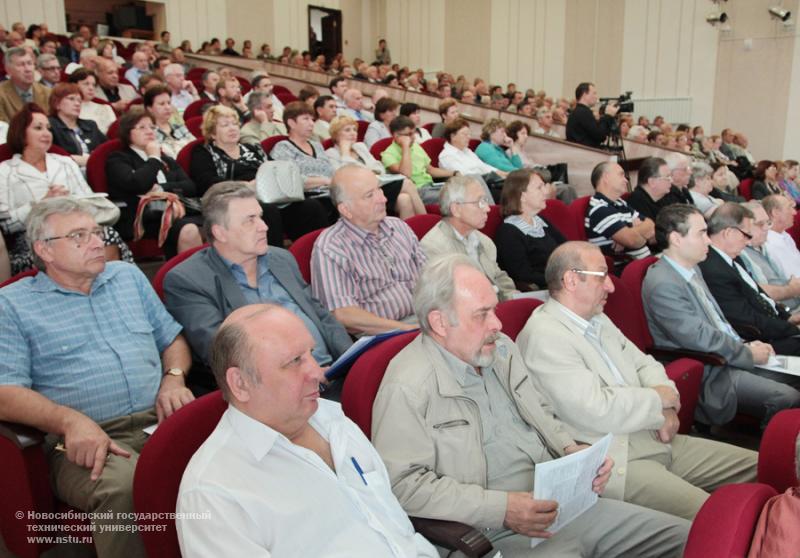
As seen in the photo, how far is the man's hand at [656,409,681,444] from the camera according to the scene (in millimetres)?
2107

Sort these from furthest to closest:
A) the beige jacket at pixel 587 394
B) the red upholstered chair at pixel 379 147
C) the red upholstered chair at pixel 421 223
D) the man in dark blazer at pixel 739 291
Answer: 1. the red upholstered chair at pixel 379 147
2. the red upholstered chair at pixel 421 223
3. the man in dark blazer at pixel 739 291
4. the beige jacket at pixel 587 394

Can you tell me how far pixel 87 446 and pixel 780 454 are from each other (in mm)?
1618

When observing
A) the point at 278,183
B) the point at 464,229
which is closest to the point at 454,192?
the point at 464,229

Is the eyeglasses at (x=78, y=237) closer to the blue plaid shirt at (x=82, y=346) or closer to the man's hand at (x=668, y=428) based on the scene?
the blue plaid shirt at (x=82, y=346)

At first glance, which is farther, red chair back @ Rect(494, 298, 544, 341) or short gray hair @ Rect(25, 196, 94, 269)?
red chair back @ Rect(494, 298, 544, 341)

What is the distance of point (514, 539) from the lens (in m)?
1.62

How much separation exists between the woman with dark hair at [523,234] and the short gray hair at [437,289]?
1.66 metres

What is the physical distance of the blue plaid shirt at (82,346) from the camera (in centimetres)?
183

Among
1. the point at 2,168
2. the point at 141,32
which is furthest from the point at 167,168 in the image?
the point at 141,32

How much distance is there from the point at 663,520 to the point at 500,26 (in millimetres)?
13838

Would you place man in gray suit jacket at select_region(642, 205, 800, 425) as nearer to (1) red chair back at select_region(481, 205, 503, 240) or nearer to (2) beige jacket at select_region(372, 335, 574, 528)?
(1) red chair back at select_region(481, 205, 503, 240)

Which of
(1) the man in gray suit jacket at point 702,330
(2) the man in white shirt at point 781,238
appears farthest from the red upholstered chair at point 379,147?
(1) the man in gray suit jacket at point 702,330

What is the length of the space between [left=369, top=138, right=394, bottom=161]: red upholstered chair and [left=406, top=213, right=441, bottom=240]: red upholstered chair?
2.20 meters

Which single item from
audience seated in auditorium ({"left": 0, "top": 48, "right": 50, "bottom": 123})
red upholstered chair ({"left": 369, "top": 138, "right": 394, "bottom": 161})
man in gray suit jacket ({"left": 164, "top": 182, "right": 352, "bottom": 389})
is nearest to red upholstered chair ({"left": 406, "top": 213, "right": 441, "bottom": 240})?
man in gray suit jacket ({"left": 164, "top": 182, "right": 352, "bottom": 389})
